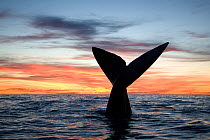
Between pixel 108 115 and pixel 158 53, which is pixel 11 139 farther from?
pixel 158 53

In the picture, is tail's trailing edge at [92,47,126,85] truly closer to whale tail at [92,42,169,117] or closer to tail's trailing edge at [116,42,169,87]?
whale tail at [92,42,169,117]

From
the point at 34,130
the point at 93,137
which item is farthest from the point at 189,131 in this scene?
the point at 34,130

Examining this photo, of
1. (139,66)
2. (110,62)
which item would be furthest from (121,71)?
(139,66)

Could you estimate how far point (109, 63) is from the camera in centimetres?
1036

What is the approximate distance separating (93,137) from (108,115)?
14.0 ft

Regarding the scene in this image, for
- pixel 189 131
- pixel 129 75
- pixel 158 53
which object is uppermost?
pixel 158 53

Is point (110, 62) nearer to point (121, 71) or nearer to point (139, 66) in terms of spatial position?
point (121, 71)

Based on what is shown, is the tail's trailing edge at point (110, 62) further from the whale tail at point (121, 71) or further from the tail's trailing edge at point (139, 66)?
the tail's trailing edge at point (139, 66)

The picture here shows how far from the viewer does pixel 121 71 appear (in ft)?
33.1

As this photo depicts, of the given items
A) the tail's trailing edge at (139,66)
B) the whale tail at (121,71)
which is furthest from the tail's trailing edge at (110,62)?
the tail's trailing edge at (139,66)

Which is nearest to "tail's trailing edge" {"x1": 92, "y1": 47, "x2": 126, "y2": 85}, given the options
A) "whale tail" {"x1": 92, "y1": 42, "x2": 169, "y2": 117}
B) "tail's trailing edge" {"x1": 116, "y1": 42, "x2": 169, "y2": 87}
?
"whale tail" {"x1": 92, "y1": 42, "x2": 169, "y2": 117}

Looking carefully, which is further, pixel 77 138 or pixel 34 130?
pixel 34 130

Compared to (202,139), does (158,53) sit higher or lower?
higher

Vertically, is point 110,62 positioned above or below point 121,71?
above
